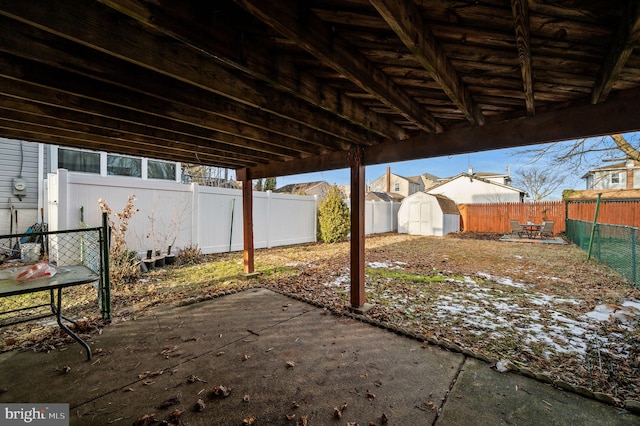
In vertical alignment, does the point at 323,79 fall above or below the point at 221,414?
above

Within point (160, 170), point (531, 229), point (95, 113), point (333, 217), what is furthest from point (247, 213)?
point (531, 229)

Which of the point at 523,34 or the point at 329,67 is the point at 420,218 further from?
the point at 523,34

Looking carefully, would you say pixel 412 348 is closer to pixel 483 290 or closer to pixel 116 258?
pixel 483 290

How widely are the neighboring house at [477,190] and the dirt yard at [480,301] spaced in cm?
1351

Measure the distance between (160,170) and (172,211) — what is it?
10.2ft

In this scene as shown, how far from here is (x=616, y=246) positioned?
643 centimetres

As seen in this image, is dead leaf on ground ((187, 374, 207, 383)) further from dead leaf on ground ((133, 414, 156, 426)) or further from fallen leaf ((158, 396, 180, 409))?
dead leaf on ground ((133, 414, 156, 426))

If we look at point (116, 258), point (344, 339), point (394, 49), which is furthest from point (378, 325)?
point (116, 258)

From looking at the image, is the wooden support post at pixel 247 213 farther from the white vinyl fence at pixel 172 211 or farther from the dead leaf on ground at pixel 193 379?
the dead leaf on ground at pixel 193 379

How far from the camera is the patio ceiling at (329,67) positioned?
52.7 inches

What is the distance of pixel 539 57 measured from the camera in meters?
1.76

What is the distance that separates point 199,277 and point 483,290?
17.7ft

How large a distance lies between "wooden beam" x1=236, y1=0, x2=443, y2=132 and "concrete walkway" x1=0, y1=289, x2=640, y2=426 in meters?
2.31

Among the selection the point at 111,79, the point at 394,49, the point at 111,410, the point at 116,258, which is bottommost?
the point at 111,410
